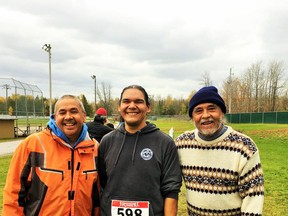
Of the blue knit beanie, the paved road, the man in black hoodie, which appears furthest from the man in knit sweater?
the paved road

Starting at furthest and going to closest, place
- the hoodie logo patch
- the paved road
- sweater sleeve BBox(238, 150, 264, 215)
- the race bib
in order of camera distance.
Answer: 1. the paved road
2. the hoodie logo patch
3. the race bib
4. sweater sleeve BBox(238, 150, 264, 215)

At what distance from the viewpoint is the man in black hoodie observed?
277cm

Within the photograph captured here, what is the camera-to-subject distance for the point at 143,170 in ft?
9.24

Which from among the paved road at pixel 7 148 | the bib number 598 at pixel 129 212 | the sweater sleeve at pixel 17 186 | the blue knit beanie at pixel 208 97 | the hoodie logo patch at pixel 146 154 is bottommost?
the paved road at pixel 7 148

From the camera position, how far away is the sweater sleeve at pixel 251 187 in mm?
2572

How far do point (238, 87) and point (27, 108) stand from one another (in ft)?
195

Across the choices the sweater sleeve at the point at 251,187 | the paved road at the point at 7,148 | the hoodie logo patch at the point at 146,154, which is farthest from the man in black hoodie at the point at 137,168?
the paved road at the point at 7,148

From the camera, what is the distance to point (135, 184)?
2779mm

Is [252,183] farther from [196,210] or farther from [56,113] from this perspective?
[56,113]

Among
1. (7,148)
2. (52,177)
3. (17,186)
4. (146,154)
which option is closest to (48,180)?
(52,177)

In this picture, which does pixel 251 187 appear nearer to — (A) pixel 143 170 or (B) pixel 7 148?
(A) pixel 143 170

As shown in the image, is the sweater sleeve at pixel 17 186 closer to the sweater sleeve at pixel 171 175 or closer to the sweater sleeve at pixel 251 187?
the sweater sleeve at pixel 171 175

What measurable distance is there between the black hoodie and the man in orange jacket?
0.18 meters

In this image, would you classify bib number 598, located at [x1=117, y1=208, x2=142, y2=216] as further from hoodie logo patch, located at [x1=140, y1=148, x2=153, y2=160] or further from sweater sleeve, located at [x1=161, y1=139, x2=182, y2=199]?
hoodie logo patch, located at [x1=140, y1=148, x2=153, y2=160]
